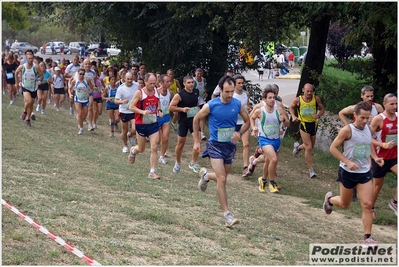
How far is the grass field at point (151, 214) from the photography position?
24.3ft

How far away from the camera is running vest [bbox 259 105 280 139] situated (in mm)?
11773

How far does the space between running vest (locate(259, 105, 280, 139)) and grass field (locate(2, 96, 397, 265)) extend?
1078mm

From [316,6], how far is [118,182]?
5405mm

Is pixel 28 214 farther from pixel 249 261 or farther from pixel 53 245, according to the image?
pixel 249 261

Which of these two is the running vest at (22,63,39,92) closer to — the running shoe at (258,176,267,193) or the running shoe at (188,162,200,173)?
the running shoe at (188,162,200,173)

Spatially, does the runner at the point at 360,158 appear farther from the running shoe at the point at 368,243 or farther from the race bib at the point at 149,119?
the race bib at the point at 149,119

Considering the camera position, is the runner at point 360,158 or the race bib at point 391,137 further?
the race bib at point 391,137

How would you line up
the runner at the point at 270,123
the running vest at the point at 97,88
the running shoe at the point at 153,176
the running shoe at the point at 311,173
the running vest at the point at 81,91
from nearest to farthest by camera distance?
the runner at the point at 270,123
the running shoe at the point at 153,176
the running shoe at the point at 311,173
the running vest at the point at 81,91
the running vest at the point at 97,88

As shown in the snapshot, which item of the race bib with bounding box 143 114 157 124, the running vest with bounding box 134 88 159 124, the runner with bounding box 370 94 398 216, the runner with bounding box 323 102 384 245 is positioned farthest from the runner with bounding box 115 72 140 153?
the runner with bounding box 323 102 384 245

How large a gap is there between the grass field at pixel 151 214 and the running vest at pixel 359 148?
1169 millimetres

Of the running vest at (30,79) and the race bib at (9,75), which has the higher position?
the running vest at (30,79)

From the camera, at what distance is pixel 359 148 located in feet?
27.5

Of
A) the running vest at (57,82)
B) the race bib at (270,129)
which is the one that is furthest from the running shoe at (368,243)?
the running vest at (57,82)

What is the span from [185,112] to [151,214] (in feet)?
14.6
